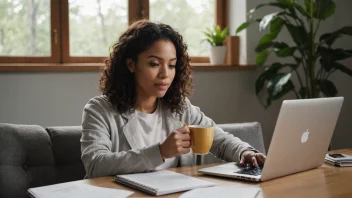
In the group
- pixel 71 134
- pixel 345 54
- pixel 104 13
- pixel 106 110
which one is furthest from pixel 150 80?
pixel 345 54

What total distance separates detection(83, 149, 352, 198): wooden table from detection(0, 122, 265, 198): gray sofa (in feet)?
1.50

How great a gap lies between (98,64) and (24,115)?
57cm

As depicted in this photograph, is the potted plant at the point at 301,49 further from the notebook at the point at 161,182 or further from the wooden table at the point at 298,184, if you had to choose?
the notebook at the point at 161,182

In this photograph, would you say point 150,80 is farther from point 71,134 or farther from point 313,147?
point 313,147

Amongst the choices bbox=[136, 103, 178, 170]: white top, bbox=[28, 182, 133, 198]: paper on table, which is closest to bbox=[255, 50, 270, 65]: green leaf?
bbox=[136, 103, 178, 170]: white top

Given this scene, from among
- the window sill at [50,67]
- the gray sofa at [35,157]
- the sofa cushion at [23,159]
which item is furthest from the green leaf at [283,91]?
the sofa cushion at [23,159]

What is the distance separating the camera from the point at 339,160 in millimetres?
1854

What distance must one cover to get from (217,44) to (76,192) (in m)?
2.45

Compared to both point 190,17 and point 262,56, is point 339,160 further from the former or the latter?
point 190,17

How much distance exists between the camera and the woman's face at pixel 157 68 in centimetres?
191

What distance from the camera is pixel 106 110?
1893 millimetres

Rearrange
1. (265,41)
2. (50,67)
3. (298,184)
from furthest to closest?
(265,41) → (50,67) → (298,184)

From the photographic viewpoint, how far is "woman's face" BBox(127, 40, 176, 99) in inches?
75.2

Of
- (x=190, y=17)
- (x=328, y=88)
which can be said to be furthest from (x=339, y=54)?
(x=190, y=17)
